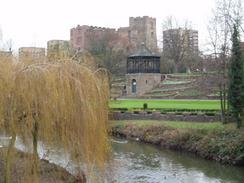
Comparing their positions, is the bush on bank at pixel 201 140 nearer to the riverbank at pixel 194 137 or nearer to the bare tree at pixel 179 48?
the riverbank at pixel 194 137

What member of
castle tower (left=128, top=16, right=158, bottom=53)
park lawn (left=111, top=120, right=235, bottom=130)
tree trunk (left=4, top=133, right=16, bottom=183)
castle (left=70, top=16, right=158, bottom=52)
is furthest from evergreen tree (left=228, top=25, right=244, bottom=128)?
castle tower (left=128, top=16, right=158, bottom=53)

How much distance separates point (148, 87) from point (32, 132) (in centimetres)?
5242

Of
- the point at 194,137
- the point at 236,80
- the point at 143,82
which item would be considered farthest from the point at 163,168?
the point at 143,82

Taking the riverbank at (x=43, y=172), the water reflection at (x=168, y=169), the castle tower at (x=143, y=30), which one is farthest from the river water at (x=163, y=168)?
the castle tower at (x=143, y=30)

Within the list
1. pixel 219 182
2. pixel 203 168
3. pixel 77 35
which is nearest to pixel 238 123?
pixel 203 168

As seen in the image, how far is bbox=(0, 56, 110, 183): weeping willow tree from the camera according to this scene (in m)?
12.7

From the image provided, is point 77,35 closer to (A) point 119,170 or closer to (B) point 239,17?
(B) point 239,17

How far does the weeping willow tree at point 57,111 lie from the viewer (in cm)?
1272

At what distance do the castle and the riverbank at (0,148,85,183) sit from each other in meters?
63.3

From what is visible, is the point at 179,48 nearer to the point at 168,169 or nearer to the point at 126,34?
the point at 126,34

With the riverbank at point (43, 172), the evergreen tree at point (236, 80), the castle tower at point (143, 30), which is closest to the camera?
the riverbank at point (43, 172)

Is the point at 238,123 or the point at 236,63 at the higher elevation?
the point at 236,63

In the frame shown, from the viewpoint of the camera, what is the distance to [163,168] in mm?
22953

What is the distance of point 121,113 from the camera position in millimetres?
39875
